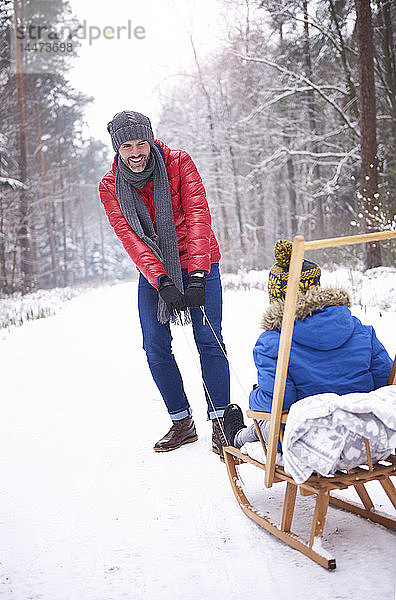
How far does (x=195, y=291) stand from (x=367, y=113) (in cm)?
970

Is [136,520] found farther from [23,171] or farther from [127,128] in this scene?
[23,171]

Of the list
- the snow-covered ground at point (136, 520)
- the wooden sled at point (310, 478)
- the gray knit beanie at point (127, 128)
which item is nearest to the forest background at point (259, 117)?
the snow-covered ground at point (136, 520)

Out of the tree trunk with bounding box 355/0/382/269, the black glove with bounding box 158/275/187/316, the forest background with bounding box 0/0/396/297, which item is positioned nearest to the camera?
the black glove with bounding box 158/275/187/316

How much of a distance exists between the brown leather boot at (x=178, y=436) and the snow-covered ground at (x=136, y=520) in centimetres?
7

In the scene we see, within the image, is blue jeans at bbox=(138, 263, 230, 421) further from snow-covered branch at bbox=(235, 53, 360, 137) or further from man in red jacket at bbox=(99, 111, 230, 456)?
snow-covered branch at bbox=(235, 53, 360, 137)

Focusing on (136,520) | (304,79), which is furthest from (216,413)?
(304,79)

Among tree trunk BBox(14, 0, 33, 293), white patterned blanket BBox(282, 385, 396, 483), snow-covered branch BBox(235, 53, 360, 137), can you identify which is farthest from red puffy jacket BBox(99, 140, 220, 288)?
tree trunk BBox(14, 0, 33, 293)

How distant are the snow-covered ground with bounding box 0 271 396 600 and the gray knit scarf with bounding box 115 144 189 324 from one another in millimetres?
1038

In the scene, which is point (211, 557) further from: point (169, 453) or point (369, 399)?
point (169, 453)

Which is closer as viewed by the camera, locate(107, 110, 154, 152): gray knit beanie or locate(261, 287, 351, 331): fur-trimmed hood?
locate(261, 287, 351, 331): fur-trimmed hood

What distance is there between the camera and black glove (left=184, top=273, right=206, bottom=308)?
348cm

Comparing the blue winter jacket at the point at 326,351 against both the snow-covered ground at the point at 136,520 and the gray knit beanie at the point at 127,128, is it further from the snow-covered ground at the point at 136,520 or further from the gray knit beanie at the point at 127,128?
the gray knit beanie at the point at 127,128

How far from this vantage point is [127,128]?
352 centimetres

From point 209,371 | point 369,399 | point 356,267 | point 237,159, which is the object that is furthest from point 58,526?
point 237,159
